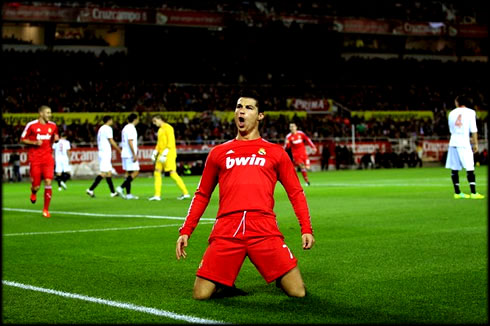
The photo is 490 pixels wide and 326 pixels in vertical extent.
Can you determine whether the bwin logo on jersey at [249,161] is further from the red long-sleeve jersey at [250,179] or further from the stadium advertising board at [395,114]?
the stadium advertising board at [395,114]

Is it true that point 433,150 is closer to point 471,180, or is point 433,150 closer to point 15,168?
point 15,168

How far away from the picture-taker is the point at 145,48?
58.7m

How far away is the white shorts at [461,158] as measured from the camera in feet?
64.1

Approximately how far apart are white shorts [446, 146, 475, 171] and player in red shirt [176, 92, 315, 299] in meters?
12.7

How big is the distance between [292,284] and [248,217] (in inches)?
26.7

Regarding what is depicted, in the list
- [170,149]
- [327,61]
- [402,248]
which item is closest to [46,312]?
[402,248]

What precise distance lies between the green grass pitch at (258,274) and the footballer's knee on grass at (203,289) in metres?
0.10

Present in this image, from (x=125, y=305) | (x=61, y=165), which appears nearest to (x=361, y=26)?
(x=61, y=165)

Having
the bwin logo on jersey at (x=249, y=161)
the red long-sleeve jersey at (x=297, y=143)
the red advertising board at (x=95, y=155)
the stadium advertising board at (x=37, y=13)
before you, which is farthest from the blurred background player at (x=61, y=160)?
the bwin logo on jersey at (x=249, y=161)

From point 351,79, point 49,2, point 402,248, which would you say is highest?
point 49,2

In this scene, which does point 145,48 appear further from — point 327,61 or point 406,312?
point 406,312

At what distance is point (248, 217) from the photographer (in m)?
7.43

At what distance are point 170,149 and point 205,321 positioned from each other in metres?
16.6

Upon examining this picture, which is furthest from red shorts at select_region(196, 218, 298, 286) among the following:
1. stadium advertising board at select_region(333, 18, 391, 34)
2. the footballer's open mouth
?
stadium advertising board at select_region(333, 18, 391, 34)
